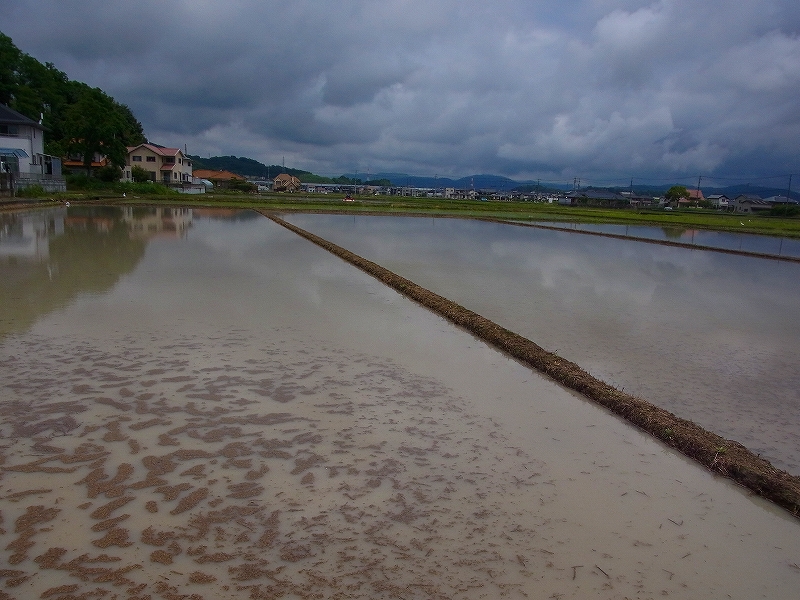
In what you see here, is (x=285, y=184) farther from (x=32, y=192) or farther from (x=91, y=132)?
(x=32, y=192)

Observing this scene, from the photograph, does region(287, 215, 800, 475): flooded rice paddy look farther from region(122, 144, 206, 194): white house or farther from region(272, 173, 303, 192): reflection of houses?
region(272, 173, 303, 192): reflection of houses

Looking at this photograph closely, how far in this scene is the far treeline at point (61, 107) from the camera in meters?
34.8

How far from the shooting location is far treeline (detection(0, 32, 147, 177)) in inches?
1372

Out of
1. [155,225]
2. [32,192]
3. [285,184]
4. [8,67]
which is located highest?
[8,67]

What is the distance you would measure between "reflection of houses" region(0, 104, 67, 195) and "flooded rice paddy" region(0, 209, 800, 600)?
26.7m

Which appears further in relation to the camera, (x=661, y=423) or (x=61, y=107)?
(x=61, y=107)

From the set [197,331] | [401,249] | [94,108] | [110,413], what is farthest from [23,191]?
[110,413]

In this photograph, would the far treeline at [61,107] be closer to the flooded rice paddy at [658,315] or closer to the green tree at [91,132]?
the green tree at [91,132]

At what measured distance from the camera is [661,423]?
4.09m

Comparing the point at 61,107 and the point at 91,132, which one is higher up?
the point at 61,107

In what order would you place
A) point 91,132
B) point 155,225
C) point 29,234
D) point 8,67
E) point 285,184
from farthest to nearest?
1. point 285,184
2. point 8,67
3. point 91,132
4. point 155,225
5. point 29,234

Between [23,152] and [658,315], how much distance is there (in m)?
32.1

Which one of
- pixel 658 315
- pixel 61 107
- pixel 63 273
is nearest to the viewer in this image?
pixel 658 315

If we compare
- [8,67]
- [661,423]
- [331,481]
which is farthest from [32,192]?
[661,423]
